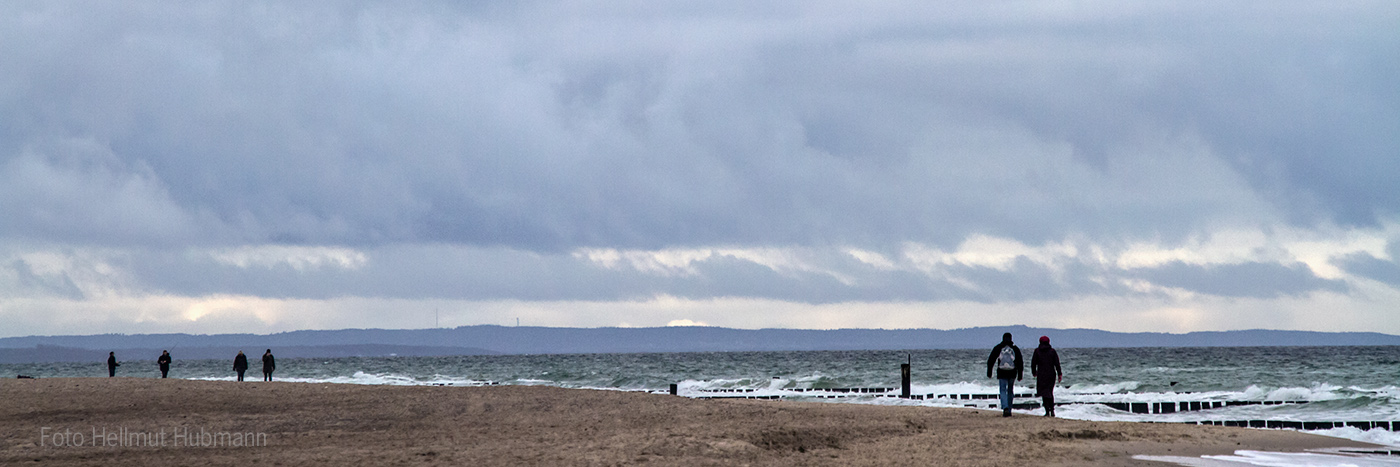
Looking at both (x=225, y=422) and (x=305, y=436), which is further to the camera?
(x=225, y=422)

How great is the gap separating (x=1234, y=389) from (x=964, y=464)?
3029 cm

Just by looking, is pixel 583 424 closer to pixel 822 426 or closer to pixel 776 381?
pixel 822 426

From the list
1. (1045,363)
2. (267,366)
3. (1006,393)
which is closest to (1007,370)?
(1006,393)

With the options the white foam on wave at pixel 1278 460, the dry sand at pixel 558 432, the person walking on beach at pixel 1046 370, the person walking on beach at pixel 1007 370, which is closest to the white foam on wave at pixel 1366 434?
the dry sand at pixel 558 432

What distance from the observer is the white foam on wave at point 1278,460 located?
604 inches

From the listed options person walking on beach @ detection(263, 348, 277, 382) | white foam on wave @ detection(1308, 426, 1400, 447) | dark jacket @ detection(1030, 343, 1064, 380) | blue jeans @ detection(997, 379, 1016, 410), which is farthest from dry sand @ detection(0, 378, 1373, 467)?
person walking on beach @ detection(263, 348, 277, 382)

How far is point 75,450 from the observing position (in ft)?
51.4

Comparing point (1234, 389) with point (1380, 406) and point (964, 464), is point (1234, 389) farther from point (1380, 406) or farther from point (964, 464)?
point (964, 464)

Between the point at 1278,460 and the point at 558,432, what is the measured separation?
34.0ft

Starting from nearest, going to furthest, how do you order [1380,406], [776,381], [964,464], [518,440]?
[964,464] → [518,440] → [1380,406] → [776,381]

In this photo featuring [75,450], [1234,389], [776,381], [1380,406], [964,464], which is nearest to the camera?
[964,464]

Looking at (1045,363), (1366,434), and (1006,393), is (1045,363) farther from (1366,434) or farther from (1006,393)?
(1366,434)

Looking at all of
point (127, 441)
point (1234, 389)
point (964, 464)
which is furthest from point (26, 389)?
point (1234, 389)

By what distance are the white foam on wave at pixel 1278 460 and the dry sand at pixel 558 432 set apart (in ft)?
1.44
